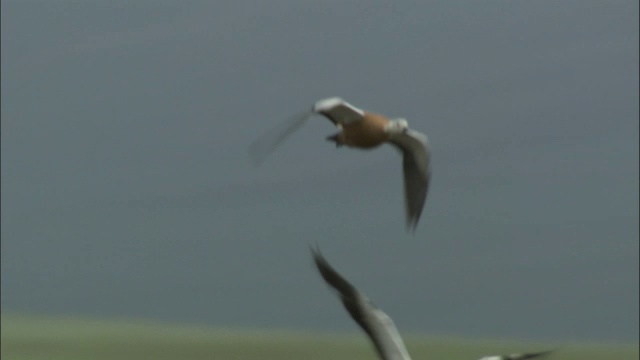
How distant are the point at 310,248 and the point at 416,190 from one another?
0.67 meters

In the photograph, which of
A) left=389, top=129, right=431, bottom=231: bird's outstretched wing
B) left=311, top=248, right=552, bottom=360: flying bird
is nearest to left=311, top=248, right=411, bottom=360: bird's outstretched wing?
left=311, top=248, right=552, bottom=360: flying bird

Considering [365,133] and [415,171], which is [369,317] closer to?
[415,171]

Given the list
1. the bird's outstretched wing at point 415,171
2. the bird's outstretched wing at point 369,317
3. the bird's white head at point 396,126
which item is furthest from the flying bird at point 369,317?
the bird's white head at point 396,126

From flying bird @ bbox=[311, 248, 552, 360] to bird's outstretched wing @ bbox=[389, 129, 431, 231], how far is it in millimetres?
506

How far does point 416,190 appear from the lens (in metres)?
7.82

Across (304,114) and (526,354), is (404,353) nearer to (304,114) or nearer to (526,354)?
(526,354)

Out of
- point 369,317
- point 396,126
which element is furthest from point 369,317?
point 396,126

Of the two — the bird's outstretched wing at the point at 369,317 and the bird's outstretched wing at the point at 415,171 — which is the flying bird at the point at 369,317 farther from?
the bird's outstretched wing at the point at 415,171

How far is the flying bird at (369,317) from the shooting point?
788 cm

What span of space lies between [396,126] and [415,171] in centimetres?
63

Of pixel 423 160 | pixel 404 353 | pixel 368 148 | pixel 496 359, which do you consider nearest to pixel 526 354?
pixel 496 359

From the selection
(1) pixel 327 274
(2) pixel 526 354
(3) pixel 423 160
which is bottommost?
(2) pixel 526 354

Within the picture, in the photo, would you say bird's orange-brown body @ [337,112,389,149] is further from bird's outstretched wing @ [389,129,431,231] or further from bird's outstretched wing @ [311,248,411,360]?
bird's outstretched wing @ [311,248,411,360]

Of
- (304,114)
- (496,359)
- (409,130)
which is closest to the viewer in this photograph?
(304,114)
